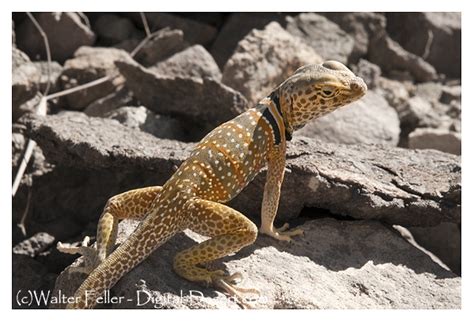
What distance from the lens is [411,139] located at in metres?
9.12

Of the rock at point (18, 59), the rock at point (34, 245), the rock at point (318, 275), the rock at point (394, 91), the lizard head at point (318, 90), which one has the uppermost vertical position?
the lizard head at point (318, 90)

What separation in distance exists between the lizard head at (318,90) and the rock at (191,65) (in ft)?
11.2

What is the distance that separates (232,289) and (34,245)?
115 inches

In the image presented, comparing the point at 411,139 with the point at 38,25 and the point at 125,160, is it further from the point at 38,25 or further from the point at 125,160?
the point at 38,25

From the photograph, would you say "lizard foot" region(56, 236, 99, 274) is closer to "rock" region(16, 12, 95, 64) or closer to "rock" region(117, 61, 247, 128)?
"rock" region(117, 61, 247, 128)

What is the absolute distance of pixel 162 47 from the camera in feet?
32.2

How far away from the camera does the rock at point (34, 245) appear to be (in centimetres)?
715

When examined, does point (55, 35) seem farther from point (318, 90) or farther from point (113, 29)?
point (318, 90)

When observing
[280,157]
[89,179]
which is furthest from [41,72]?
[280,157]

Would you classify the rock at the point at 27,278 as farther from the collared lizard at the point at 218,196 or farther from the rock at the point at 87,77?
the rock at the point at 87,77

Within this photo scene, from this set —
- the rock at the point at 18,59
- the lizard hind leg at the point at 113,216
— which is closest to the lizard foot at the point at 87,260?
the lizard hind leg at the point at 113,216

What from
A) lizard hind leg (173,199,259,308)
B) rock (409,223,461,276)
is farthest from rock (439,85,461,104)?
lizard hind leg (173,199,259,308)

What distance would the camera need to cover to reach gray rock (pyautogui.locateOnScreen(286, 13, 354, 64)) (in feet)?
34.3

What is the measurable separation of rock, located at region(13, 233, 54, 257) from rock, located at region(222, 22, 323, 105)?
3312mm
